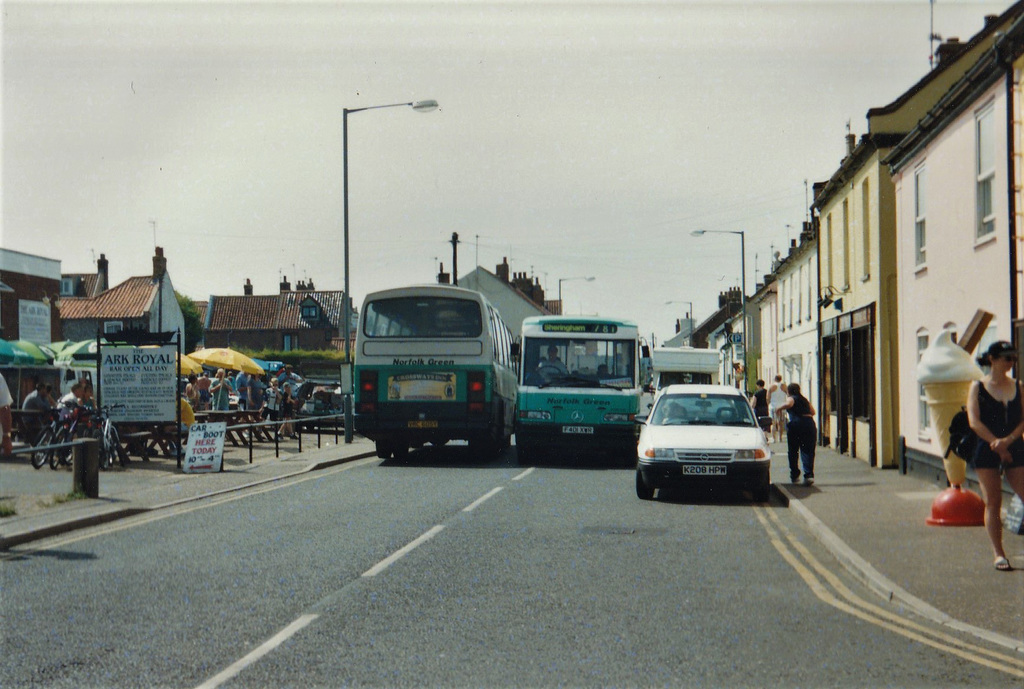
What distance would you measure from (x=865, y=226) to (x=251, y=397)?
16.9 m

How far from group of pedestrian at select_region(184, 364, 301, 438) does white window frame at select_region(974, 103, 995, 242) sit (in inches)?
727

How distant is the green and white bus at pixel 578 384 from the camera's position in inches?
863

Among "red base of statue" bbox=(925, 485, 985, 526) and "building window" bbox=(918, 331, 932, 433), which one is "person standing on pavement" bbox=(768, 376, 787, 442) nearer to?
"building window" bbox=(918, 331, 932, 433)

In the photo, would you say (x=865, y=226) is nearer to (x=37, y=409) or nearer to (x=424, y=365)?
(x=424, y=365)

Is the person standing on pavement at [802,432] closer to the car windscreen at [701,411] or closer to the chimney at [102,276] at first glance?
the car windscreen at [701,411]

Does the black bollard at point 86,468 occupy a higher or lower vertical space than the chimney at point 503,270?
lower

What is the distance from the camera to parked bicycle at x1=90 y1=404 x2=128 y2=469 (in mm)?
19469

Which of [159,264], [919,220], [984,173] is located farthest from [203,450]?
[159,264]

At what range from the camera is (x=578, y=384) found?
874 inches

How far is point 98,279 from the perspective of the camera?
307ft

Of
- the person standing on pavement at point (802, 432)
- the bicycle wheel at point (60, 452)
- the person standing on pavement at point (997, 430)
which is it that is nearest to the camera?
the person standing on pavement at point (997, 430)

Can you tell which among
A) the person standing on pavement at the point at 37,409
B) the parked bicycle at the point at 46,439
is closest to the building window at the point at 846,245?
the parked bicycle at the point at 46,439

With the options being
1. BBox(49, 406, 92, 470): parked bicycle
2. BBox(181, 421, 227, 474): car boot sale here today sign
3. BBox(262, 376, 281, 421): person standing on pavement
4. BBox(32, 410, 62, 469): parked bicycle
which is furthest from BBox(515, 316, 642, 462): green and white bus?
BBox(262, 376, 281, 421): person standing on pavement

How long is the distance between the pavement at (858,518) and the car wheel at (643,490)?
185cm
